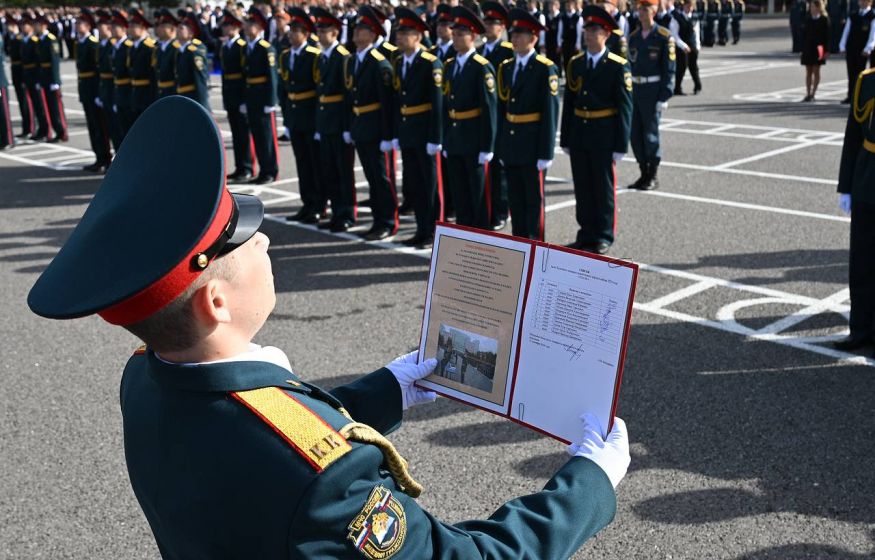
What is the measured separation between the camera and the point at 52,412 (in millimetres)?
5121

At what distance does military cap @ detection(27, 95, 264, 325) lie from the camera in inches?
59.3

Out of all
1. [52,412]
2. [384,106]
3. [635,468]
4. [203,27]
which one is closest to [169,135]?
[635,468]

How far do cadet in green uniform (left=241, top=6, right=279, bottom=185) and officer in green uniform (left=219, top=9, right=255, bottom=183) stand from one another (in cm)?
18

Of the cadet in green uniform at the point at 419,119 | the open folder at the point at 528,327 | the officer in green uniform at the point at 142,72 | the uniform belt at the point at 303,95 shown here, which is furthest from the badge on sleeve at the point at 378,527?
the officer in green uniform at the point at 142,72

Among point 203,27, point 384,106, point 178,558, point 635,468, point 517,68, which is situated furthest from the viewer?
point 203,27

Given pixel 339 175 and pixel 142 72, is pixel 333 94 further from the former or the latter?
pixel 142 72

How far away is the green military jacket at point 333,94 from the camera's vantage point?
8.95 m

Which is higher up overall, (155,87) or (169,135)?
(169,135)

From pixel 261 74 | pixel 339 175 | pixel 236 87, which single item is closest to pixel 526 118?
pixel 339 175

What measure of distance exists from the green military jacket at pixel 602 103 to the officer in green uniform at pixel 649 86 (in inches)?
93.7

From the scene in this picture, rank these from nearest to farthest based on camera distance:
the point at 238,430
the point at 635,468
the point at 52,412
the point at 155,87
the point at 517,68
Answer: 1. the point at 238,430
2. the point at 635,468
3. the point at 52,412
4. the point at 517,68
5. the point at 155,87

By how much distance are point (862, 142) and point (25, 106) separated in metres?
14.7

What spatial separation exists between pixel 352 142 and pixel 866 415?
5671 mm

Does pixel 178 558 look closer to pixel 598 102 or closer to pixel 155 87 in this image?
pixel 598 102
